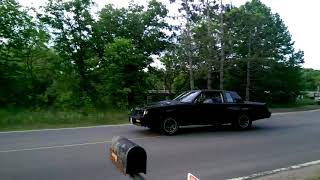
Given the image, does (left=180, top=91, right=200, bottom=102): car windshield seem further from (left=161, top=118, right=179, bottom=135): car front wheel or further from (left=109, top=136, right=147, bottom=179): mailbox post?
(left=109, top=136, right=147, bottom=179): mailbox post

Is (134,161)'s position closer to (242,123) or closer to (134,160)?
(134,160)

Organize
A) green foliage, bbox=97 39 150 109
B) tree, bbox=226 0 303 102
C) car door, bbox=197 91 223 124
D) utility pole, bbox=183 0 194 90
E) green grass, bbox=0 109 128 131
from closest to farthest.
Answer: car door, bbox=197 91 223 124, green grass, bbox=0 109 128 131, green foliage, bbox=97 39 150 109, utility pole, bbox=183 0 194 90, tree, bbox=226 0 303 102

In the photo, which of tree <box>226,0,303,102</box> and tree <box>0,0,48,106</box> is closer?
tree <box>0,0,48,106</box>

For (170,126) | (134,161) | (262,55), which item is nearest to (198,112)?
(170,126)

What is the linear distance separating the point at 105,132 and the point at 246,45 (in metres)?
25.0

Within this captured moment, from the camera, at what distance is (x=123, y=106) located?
26.8m

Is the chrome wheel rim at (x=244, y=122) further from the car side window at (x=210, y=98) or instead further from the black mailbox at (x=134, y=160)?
the black mailbox at (x=134, y=160)

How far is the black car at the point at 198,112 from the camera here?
13.8 metres

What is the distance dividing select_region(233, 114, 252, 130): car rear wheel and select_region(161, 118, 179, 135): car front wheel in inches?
115

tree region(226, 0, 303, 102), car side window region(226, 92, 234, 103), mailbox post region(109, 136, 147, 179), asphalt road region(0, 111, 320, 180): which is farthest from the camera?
tree region(226, 0, 303, 102)

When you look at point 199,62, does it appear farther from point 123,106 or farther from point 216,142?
point 216,142

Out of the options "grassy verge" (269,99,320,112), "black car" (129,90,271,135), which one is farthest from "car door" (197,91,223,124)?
"grassy verge" (269,99,320,112)

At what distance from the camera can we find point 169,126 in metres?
13.9

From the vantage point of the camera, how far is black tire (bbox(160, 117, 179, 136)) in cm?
1381
